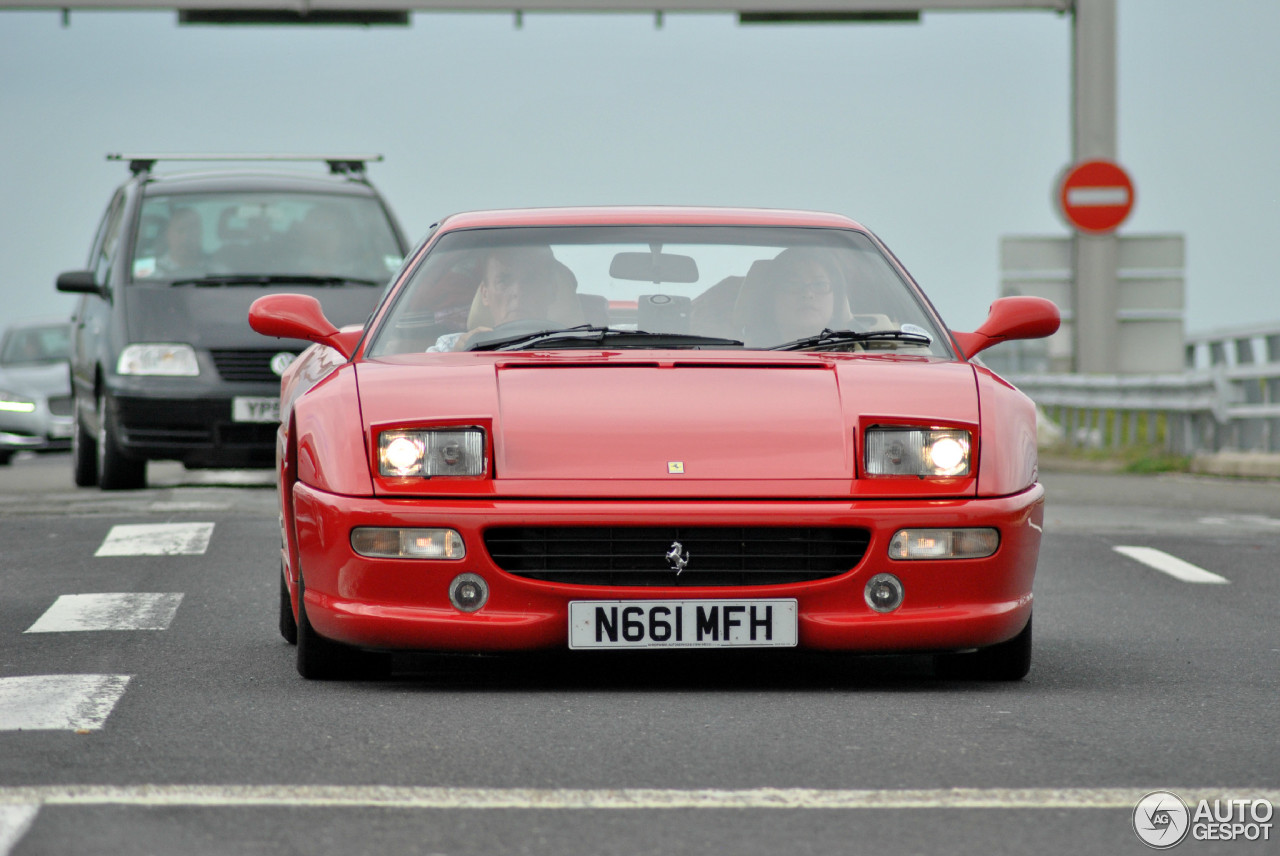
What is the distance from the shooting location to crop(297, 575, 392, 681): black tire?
244 inches

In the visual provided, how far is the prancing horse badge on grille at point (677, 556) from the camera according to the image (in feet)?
19.1

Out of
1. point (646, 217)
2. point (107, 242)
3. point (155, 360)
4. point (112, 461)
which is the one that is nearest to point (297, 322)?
point (646, 217)

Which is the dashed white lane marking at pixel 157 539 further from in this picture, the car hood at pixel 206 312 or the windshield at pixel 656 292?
the windshield at pixel 656 292

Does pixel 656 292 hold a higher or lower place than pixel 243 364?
higher

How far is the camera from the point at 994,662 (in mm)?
6270

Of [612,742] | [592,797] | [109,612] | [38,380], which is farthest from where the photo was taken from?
[38,380]

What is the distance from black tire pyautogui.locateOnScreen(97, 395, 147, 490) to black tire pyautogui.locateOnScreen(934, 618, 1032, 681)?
838 cm

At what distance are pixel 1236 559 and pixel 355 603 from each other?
5.67 m

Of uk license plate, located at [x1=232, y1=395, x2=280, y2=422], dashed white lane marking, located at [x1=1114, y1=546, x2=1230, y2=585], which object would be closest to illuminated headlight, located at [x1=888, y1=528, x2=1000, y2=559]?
dashed white lane marking, located at [x1=1114, y1=546, x2=1230, y2=585]

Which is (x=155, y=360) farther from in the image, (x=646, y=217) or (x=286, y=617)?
(x=646, y=217)

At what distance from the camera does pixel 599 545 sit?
5.84 meters

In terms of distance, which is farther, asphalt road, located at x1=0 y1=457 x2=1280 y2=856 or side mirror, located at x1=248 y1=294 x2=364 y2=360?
side mirror, located at x1=248 y1=294 x2=364 y2=360

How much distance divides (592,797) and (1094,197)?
16887 mm

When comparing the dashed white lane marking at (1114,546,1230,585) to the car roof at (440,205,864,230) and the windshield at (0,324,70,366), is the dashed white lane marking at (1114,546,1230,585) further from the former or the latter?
the windshield at (0,324,70,366)
